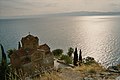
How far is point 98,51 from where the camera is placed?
4231 centimetres

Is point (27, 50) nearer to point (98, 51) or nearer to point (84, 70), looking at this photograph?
point (84, 70)

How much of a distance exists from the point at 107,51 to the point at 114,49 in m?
2.10

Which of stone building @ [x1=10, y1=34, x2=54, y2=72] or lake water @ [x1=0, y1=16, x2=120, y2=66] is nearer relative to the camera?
stone building @ [x1=10, y1=34, x2=54, y2=72]

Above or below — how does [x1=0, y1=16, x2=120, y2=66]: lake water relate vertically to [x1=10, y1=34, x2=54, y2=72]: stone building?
below

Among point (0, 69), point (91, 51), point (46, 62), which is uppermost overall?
point (0, 69)

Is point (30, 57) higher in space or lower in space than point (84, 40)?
higher

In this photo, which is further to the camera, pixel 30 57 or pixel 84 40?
pixel 84 40

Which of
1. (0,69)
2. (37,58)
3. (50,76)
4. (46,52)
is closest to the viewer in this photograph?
(50,76)

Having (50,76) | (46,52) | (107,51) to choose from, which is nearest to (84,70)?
(50,76)

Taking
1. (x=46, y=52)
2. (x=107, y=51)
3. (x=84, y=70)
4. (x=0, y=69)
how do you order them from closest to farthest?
(x=84, y=70), (x=0, y=69), (x=46, y=52), (x=107, y=51)

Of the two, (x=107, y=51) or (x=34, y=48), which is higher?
(x=34, y=48)

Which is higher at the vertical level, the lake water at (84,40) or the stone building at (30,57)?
the stone building at (30,57)

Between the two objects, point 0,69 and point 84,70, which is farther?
point 0,69

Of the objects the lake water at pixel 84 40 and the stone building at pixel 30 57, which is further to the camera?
the lake water at pixel 84 40
